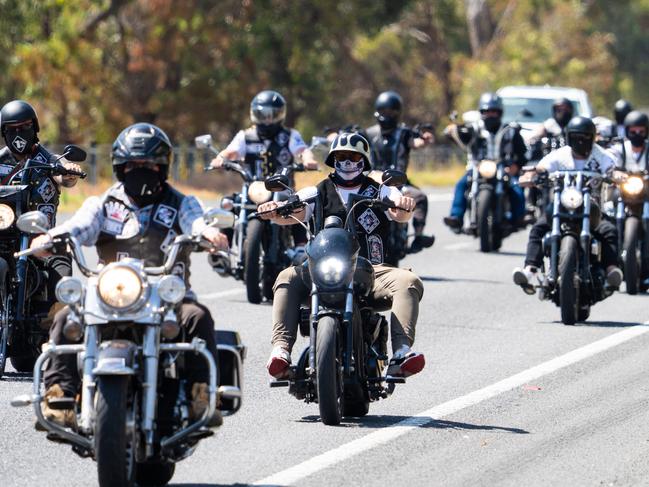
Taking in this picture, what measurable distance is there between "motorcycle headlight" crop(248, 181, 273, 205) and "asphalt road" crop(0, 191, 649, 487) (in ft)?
3.93

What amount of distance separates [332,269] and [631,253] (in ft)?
26.8

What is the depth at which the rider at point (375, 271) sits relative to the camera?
984cm

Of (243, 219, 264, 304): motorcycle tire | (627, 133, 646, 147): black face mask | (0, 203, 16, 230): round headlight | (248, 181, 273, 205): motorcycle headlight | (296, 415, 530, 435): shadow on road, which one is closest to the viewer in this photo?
(296, 415, 530, 435): shadow on road

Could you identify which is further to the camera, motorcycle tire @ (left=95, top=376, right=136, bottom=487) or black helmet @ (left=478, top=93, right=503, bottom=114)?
black helmet @ (left=478, top=93, right=503, bottom=114)

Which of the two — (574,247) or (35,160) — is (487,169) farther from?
(35,160)

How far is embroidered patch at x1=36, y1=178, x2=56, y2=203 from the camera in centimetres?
1195

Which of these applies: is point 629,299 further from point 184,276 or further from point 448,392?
point 184,276

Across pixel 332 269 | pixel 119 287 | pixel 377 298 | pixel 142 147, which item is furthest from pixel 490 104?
pixel 119 287

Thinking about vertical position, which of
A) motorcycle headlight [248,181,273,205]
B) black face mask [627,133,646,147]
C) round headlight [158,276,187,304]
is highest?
Answer: round headlight [158,276,187,304]

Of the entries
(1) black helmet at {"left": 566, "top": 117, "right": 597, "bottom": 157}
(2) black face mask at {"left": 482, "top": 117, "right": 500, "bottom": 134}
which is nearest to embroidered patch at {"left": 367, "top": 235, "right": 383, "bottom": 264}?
(1) black helmet at {"left": 566, "top": 117, "right": 597, "bottom": 157}

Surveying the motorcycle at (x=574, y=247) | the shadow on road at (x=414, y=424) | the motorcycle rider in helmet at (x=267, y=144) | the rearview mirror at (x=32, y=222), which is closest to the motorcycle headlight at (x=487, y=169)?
the motorcycle rider in helmet at (x=267, y=144)

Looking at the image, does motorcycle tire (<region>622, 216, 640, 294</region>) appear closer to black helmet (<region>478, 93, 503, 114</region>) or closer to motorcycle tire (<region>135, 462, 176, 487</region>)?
black helmet (<region>478, 93, 503, 114</region>)

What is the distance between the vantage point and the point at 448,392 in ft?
36.9

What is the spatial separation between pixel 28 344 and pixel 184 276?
381 centimetres
